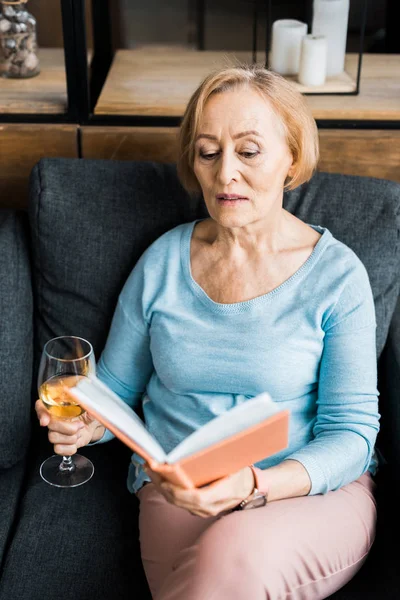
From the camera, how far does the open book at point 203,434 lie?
1046 millimetres

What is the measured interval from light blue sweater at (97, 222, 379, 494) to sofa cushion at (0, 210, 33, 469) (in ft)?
0.68

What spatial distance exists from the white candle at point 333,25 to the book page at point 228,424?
3.93 feet

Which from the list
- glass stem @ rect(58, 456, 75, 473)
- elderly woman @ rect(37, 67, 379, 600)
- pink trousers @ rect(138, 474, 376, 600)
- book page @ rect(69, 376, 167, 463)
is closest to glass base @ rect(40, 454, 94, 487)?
glass stem @ rect(58, 456, 75, 473)

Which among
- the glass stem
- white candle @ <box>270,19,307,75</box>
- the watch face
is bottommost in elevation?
the glass stem

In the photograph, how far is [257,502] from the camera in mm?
1289

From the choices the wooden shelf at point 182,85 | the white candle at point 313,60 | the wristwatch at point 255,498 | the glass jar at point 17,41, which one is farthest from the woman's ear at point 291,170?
the glass jar at point 17,41

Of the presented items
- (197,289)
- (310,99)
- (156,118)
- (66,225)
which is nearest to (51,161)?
(66,225)

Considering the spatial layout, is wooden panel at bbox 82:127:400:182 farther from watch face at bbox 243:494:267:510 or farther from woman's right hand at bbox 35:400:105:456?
watch face at bbox 243:494:267:510

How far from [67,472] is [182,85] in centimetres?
101

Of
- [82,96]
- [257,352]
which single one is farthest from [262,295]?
[82,96]

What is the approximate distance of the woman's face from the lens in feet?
4.62

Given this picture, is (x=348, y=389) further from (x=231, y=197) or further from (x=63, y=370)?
(x=63, y=370)

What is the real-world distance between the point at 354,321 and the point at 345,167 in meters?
0.55

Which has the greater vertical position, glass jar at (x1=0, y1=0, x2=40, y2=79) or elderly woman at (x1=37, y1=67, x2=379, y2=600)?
glass jar at (x1=0, y1=0, x2=40, y2=79)
